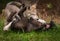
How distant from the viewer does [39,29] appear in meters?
7.12

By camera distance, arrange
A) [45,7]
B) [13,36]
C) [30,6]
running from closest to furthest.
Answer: [13,36], [30,6], [45,7]

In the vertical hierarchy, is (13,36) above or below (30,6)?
below

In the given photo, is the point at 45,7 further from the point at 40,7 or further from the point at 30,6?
the point at 30,6

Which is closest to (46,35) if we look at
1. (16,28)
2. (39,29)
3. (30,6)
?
(39,29)

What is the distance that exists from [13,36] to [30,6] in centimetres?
132

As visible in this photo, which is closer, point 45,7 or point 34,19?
point 34,19

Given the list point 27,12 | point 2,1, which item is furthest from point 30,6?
point 2,1

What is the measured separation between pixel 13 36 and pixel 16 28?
0.97 feet

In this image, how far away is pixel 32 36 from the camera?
680 cm

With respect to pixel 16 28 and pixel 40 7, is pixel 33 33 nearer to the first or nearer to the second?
pixel 16 28

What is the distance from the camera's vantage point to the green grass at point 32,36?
21.9ft

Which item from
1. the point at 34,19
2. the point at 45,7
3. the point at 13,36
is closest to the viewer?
the point at 13,36

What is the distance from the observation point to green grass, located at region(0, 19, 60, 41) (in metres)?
6.67

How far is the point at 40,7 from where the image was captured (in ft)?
29.8
